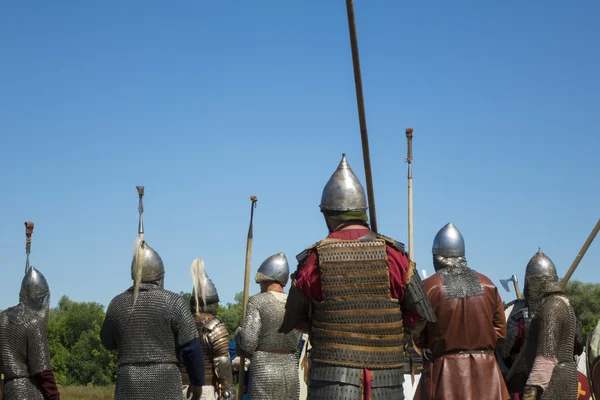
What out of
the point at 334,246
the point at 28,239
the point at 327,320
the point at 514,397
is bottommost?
the point at 514,397

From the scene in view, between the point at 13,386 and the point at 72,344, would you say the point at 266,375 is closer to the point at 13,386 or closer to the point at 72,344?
the point at 13,386

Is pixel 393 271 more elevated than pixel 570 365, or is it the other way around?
pixel 393 271

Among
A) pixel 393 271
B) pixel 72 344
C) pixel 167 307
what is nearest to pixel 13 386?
pixel 167 307

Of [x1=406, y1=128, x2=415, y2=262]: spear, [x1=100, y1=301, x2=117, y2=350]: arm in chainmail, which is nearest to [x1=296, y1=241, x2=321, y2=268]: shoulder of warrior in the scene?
[x1=100, y1=301, x2=117, y2=350]: arm in chainmail

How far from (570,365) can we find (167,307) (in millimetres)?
3165

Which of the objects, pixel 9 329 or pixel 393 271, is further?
pixel 9 329

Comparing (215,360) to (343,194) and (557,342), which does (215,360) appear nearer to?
(557,342)

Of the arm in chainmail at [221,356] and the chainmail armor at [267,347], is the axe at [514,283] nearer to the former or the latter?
the chainmail armor at [267,347]

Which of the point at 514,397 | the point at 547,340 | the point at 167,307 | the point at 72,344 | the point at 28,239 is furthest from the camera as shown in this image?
the point at 72,344

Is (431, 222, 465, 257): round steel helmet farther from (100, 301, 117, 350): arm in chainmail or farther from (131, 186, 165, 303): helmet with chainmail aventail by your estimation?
(100, 301, 117, 350): arm in chainmail

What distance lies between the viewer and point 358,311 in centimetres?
588

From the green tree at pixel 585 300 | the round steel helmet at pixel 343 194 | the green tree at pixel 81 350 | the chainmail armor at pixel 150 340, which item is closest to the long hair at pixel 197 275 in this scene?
the chainmail armor at pixel 150 340

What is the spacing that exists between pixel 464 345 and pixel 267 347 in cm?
243

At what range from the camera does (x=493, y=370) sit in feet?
24.7
